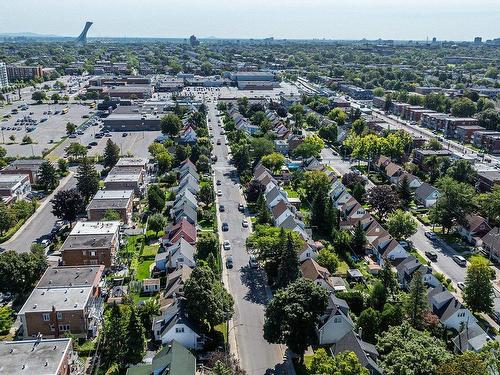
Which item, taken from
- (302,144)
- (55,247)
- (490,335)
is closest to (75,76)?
(302,144)

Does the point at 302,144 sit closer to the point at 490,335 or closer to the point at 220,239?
the point at 220,239

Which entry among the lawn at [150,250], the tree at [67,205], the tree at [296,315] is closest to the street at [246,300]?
the tree at [296,315]

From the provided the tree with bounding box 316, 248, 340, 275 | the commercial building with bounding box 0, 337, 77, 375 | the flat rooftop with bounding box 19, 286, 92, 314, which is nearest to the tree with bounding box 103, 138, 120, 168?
the flat rooftop with bounding box 19, 286, 92, 314

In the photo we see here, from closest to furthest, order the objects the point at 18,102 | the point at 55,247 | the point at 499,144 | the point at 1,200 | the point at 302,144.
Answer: the point at 55,247 < the point at 1,200 < the point at 302,144 < the point at 499,144 < the point at 18,102

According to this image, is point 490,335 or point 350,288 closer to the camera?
point 490,335

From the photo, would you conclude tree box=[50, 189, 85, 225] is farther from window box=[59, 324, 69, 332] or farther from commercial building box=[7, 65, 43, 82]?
commercial building box=[7, 65, 43, 82]
